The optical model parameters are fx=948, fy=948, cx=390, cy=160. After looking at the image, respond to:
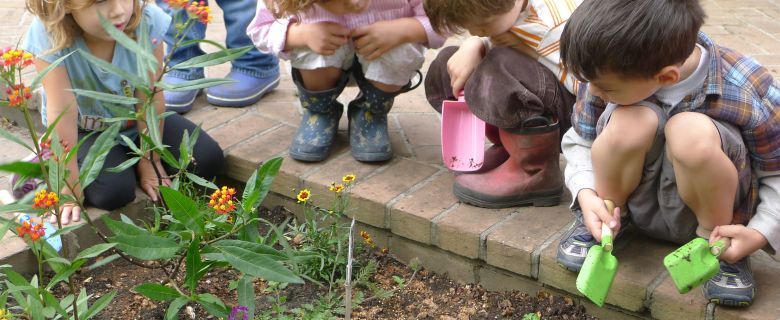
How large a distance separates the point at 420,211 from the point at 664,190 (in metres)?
0.68

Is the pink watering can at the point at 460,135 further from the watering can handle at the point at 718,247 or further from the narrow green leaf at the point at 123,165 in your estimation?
the narrow green leaf at the point at 123,165

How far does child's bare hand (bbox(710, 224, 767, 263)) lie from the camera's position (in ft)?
6.55

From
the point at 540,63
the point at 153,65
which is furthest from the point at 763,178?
the point at 153,65

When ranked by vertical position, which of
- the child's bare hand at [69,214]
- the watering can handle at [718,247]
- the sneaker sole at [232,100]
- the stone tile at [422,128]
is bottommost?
the stone tile at [422,128]

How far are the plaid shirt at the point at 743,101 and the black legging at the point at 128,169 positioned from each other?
140cm

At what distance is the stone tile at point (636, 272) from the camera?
214 centimetres

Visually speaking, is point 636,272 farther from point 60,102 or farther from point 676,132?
point 60,102

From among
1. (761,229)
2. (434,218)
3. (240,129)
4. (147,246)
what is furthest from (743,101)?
(240,129)

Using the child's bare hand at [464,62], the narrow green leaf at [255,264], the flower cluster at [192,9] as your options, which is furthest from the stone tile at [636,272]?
the flower cluster at [192,9]

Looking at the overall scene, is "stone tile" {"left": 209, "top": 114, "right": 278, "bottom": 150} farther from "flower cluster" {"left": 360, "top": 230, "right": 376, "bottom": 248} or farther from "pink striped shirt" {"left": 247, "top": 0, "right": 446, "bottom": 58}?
"flower cluster" {"left": 360, "top": 230, "right": 376, "bottom": 248}

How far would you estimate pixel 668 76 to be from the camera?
1938mm

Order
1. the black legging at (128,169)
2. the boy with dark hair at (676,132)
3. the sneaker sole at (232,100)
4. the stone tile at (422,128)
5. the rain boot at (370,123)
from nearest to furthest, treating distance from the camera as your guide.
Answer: the boy with dark hair at (676,132) < the black legging at (128,169) < the rain boot at (370,123) < the stone tile at (422,128) < the sneaker sole at (232,100)

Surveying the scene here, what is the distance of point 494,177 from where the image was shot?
253cm

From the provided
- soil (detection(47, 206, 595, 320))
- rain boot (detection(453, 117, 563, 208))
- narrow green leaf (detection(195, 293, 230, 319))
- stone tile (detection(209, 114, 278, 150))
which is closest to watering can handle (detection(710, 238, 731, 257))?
soil (detection(47, 206, 595, 320))
